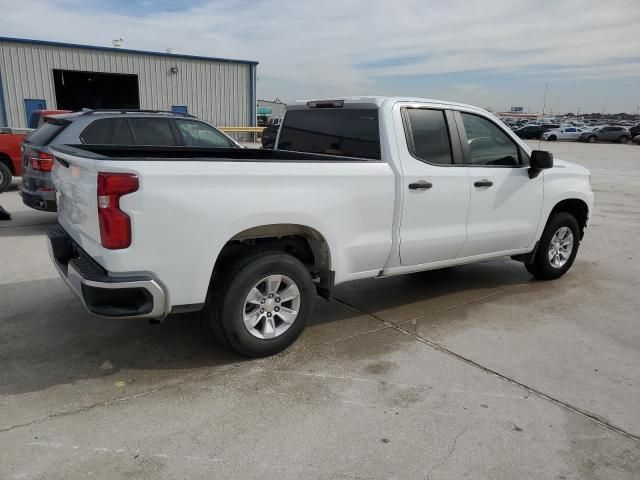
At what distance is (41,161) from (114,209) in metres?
5.05

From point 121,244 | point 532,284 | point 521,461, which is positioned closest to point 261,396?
point 121,244

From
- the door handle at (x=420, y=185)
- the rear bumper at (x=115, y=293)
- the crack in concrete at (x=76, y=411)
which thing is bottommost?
the crack in concrete at (x=76, y=411)

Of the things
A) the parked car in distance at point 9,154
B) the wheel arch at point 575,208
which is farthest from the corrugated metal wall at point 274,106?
the wheel arch at point 575,208

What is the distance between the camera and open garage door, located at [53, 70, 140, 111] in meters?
27.7

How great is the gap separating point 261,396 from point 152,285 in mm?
1000

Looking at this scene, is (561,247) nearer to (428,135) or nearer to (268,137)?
(428,135)

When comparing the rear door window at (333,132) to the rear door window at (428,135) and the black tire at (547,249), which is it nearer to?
the rear door window at (428,135)

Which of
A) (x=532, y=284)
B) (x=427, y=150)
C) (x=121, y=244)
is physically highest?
(x=427, y=150)

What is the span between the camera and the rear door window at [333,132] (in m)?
4.60

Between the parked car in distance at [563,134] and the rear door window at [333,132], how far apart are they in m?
48.2

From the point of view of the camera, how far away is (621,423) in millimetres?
3311

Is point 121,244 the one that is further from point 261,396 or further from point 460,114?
point 460,114

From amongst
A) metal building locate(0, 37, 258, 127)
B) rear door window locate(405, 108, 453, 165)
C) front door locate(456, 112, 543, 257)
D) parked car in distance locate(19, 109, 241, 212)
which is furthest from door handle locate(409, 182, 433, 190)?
metal building locate(0, 37, 258, 127)

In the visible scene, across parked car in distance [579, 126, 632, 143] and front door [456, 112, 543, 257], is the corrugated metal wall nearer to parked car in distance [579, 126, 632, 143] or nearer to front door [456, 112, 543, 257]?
parked car in distance [579, 126, 632, 143]
